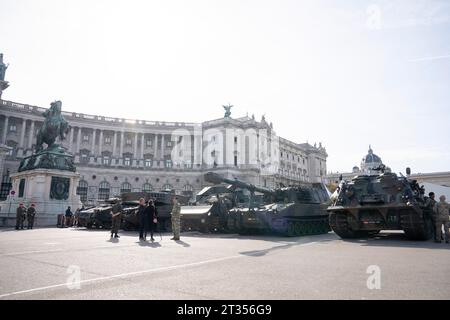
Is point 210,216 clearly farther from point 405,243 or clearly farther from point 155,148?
point 155,148

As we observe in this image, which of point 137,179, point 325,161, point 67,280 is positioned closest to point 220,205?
point 67,280

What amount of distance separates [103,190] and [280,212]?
52.9 m

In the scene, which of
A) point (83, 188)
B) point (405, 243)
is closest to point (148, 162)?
point (83, 188)

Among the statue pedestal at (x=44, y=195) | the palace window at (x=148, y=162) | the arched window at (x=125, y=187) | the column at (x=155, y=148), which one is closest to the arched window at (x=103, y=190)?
the arched window at (x=125, y=187)

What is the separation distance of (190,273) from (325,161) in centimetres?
11256

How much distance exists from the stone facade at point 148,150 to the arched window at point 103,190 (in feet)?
0.06

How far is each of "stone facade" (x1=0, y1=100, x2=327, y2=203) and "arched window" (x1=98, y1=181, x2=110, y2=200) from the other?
2cm

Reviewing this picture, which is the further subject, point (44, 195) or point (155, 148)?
point (155, 148)

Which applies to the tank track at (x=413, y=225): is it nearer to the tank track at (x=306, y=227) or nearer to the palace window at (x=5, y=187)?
the tank track at (x=306, y=227)

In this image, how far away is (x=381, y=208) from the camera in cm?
1253

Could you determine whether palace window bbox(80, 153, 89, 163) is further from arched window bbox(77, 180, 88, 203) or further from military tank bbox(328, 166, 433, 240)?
military tank bbox(328, 166, 433, 240)

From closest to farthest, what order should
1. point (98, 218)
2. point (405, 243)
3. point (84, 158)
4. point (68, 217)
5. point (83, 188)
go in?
point (405, 243) → point (98, 218) → point (68, 217) → point (83, 188) → point (84, 158)

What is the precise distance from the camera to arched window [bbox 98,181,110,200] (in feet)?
199

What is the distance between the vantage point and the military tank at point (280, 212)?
14.8m
